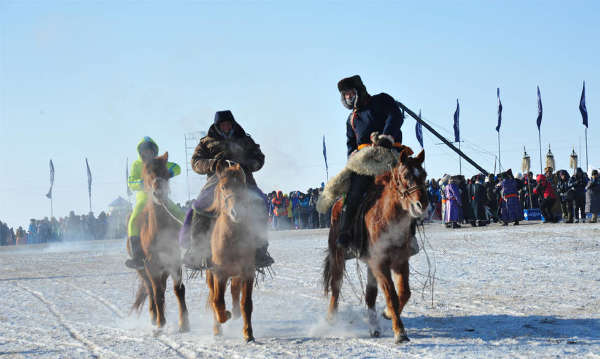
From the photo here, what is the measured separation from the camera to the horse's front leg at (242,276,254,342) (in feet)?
23.6

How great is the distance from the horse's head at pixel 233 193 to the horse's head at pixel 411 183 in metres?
1.52

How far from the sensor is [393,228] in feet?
22.8

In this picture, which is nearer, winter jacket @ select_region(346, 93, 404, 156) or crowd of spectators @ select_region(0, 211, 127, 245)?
winter jacket @ select_region(346, 93, 404, 156)

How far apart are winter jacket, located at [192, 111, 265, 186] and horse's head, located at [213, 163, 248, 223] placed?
728mm

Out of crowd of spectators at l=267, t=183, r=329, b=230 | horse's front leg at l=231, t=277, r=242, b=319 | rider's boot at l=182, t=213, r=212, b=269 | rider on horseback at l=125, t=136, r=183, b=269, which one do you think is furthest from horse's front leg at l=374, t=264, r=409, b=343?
crowd of spectators at l=267, t=183, r=329, b=230

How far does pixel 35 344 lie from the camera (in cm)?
Result: 755

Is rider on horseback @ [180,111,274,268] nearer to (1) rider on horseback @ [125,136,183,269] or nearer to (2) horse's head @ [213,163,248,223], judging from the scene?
(2) horse's head @ [213,163,248,223]

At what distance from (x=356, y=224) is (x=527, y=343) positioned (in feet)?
7.02

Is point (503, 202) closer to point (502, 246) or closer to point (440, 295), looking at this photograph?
point (502, 246)


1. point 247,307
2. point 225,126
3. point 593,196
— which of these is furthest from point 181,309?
point 593,196

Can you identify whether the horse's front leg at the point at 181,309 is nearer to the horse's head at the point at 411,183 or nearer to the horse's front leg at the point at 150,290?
the horse's front leg at the point at 150,290

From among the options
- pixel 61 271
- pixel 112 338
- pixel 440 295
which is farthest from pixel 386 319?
pixel 61 271

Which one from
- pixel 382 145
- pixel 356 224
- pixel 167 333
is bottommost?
pixel 167 333

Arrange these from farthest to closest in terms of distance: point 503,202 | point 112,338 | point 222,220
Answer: point 503,202 < point 112,338 < point 222,220
